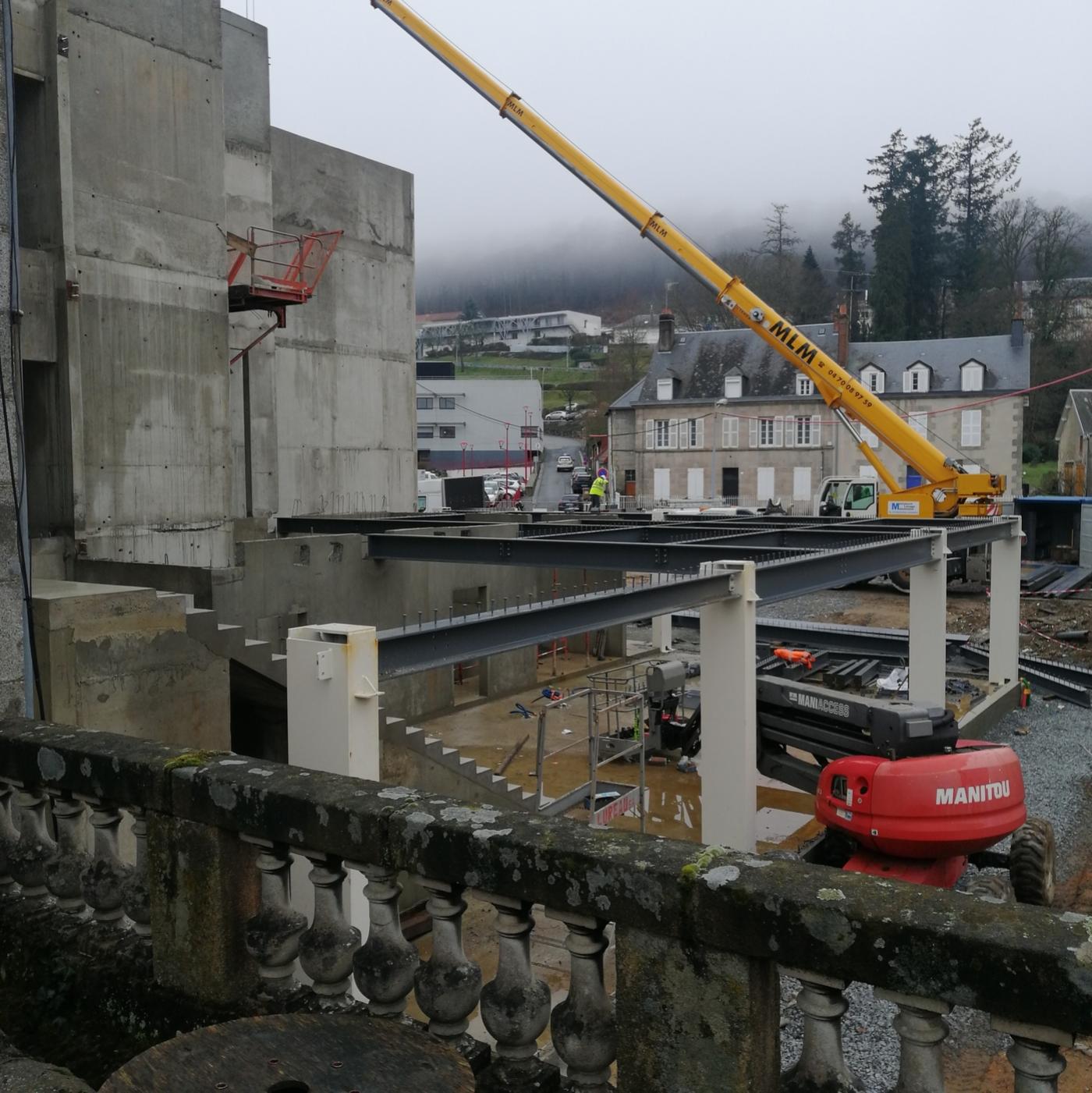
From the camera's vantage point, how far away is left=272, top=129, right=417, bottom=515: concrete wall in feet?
75.6

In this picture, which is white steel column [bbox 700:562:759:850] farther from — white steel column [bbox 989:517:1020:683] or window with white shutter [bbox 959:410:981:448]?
window with white shutter [bbox 959:410:981:448]

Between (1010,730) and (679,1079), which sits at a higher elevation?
(679,1079)

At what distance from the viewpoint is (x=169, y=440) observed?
15.1 meters

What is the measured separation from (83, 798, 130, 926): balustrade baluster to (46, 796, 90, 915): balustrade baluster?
146 mm

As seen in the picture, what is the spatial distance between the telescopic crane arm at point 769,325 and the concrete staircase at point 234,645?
16.9 meters

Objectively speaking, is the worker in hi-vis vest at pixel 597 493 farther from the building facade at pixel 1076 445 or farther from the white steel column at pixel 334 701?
the white steel column at pixel 334 701

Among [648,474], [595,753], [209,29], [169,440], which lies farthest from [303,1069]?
[648,474]

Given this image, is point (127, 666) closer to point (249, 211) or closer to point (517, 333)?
point (249, 211)

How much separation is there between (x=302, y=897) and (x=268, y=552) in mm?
9741

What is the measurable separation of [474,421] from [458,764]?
71245 mm

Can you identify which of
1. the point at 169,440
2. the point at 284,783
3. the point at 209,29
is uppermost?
the point at 209,29

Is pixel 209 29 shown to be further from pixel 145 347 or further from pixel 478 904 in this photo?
pixel 478 904

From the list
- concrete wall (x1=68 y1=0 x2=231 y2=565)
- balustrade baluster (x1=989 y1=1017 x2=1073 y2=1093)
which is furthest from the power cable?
concrete wall (x1=68 y1=0 x2=231 y2=565)

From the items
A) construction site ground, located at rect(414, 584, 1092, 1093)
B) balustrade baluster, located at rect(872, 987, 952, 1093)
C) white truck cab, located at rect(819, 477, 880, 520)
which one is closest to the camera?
balustrade baluster, located at rect(872, 987, 952, 1093)
